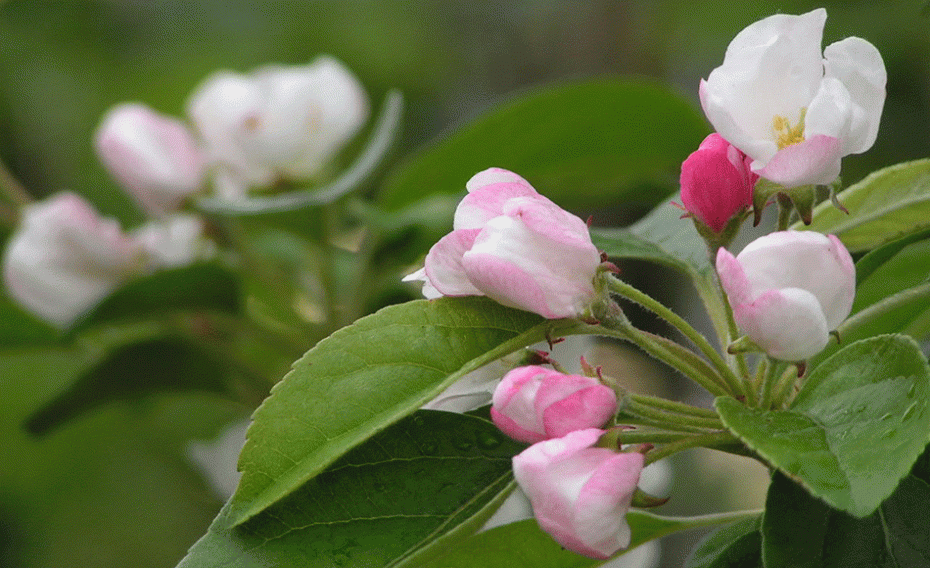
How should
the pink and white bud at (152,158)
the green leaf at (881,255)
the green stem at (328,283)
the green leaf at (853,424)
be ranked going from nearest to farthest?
1. the green leaf at (853,424)
2. the green leaf at (881,255)
3. the green stem at (328,283)
4. the pink and white bud at (152,158)

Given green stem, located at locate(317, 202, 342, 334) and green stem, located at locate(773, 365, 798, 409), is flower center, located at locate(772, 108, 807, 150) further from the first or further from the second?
green stem, located at locate(317, 202, 342, 334)

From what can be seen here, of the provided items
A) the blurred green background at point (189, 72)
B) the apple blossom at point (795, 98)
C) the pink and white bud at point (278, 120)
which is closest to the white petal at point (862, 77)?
the apple blossom at point (795, 98)

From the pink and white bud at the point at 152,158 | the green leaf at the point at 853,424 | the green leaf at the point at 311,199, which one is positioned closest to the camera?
the green leaf at the point at 853,424

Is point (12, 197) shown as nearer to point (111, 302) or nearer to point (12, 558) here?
point (111, 302)

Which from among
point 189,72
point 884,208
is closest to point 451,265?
point 884,208

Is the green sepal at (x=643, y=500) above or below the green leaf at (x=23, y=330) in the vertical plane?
above

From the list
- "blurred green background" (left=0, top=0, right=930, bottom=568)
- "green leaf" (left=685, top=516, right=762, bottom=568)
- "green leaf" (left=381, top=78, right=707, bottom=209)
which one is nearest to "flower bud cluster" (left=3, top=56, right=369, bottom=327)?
"green leaf" (left=381, top=78, right=707, bottom=209)

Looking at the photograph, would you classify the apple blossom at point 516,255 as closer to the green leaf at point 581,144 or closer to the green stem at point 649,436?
the green stem at point 649,436
